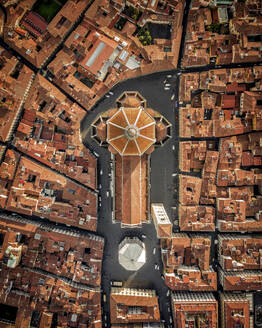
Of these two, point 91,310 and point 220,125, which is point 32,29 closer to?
point 220,125

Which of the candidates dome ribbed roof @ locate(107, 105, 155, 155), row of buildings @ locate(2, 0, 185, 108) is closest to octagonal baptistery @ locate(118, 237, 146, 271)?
dome ribbed roof @ locate(107, 105, 155, 155)

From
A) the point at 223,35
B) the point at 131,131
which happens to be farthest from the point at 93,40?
the point at 223,35

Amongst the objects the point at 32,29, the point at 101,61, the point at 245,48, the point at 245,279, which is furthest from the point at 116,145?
the point at 245,279

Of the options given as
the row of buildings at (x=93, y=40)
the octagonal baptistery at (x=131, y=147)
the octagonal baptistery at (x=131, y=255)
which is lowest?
the octagonal baptistery at (x=131, y=255)

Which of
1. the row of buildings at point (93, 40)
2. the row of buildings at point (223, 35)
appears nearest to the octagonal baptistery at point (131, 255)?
the row of buildings at point (93, 40)

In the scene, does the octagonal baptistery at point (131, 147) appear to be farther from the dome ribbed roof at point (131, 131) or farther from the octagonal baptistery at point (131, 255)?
the octagonal baptistery at point (131, 255)

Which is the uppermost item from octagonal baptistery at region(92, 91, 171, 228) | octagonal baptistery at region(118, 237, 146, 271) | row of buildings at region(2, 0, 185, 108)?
row of buildings at region(2, 0, 185, 108)

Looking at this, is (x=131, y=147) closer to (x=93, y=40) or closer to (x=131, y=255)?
(x=131, y=255)

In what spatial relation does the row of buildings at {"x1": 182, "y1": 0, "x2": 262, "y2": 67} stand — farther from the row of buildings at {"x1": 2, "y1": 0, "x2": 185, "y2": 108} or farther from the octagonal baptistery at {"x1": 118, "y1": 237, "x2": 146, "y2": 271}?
the octagonal baptistery at {"x1": 118, "y1": 237, "x2": 146, "y2": 271}
